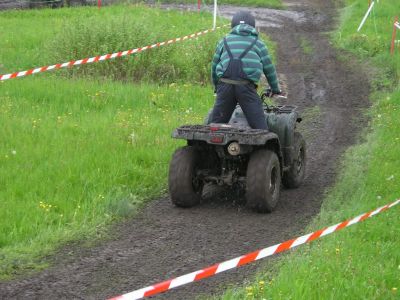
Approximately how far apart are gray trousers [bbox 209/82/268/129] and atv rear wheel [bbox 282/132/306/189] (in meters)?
0.95

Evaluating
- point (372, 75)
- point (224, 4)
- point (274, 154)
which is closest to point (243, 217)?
point (274, 154)

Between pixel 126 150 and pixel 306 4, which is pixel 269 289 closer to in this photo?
pixel 126 150

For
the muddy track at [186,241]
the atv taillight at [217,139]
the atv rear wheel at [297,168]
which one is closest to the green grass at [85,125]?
the muddy track at [186,241]

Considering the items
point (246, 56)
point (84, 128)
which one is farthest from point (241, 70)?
point (84, 128)

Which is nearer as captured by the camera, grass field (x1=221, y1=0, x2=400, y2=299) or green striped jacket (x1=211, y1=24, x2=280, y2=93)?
grass field (x1=221, y1=0, x2=400, y2=299)

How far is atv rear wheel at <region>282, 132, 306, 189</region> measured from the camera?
32.9 ft

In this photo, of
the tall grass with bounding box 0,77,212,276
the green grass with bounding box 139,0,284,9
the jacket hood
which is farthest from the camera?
the green grass with bounding box 139,0,284,9

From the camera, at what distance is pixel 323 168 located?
11.2 m

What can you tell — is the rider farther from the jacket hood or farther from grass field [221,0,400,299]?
grass field [221,0,400,299]

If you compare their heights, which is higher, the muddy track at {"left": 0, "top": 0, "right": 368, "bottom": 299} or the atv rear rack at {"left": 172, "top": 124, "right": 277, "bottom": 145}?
the atv rear rack at {"left": 172, "top": 124, "right": 277, "bottom": 145}

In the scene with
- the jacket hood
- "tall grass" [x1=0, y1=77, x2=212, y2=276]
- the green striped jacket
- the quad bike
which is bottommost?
"tall grass" [x1=0, y1=77, x2=212, y2=276]

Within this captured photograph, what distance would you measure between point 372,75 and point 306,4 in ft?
44.3

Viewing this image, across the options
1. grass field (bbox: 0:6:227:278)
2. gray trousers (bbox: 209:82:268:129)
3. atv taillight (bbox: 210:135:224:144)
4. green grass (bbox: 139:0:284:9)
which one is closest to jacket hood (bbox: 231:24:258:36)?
gray trousers (bbox: 209:82:268:129)

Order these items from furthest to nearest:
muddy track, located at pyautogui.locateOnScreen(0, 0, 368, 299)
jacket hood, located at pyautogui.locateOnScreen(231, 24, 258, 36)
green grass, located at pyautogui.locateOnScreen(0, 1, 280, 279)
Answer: jacket hood, located at pyautogui.locateOnScreen(231, 24, 258, 36)
green grass, located at pyautogui.locateOnScreen(0, 1, 280, 279)
muddy track, located at pyautogui.locateOnScreen(0, 0, 368, 299)
